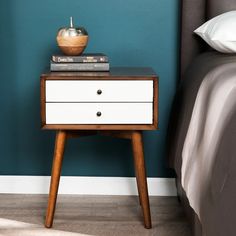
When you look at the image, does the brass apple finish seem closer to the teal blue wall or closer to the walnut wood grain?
the walnut wood grain

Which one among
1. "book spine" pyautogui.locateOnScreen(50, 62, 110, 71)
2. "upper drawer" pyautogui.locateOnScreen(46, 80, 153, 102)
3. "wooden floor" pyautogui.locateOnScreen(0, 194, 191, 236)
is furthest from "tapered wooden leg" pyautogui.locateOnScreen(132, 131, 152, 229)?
"book spine" pyautogui.locateOnScreen(50, 62, 110, 71)

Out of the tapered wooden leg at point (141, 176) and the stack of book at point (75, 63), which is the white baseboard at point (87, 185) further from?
Answer: the stack of book at point (75, 63)

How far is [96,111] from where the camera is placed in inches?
76.7

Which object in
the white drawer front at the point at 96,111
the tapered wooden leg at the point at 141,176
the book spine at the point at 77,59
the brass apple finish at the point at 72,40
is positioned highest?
the brass apple finish at the point at 72,40

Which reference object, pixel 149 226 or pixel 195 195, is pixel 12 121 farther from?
pixel 195 195

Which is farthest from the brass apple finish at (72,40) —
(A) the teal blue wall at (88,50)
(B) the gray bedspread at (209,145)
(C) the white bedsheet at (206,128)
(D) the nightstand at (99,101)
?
(C) the white bedsheet at (206,128)

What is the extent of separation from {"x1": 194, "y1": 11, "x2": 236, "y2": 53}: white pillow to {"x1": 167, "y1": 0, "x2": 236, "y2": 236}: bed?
40 mm

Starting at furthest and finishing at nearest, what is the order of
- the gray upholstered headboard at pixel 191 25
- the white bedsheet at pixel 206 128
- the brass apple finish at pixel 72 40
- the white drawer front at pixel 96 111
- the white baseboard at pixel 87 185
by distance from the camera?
the white baseboard at pixel 87 185 < the gray upholstered headboard at pixel 191 25 < the brass apple finish at pixel 72 40 < the white drawer front at pixel 96 111 < the white bedsheet at pixel 206 128

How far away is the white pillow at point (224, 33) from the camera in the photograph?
1842 millimetres

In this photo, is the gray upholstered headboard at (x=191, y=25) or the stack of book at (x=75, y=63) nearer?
the stack of book at (x=75, y=63)

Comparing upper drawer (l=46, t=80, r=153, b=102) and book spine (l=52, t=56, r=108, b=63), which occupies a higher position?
book spine (l=52, t=56, r=108, b=63)

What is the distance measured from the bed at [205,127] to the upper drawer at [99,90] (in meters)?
0.16

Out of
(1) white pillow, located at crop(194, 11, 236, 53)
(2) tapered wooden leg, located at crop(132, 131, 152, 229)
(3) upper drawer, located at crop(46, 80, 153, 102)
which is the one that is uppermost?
(1) white pillow, located at crop(194, 11, 236, 53)

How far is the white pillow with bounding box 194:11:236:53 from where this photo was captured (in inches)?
72.5
